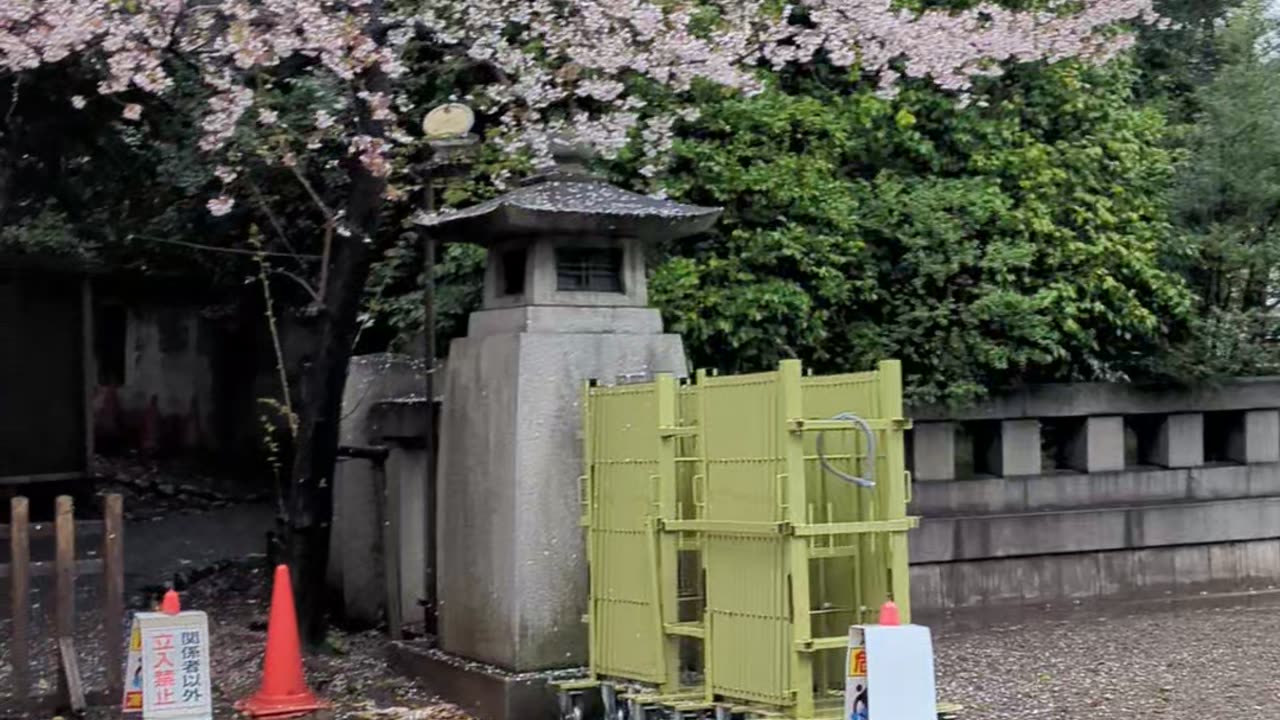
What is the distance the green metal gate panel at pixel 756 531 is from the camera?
704cm

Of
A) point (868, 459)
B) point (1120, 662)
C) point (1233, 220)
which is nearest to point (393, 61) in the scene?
point (868, 459)

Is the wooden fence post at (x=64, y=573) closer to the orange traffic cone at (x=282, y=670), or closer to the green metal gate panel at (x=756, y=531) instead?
the orange traffic cone at (x=282, y=670)

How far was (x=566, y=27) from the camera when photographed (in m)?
11.7

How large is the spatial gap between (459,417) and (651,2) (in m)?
3.84

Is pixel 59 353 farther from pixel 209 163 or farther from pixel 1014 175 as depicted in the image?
pixel 1014 175

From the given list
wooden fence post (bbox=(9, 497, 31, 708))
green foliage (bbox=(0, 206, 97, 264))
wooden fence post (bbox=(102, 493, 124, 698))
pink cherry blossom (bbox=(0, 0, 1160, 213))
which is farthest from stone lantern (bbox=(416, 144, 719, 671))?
green foliage (bbox=(0, 206, 97, 264))

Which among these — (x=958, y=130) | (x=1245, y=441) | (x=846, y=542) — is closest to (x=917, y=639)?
(x=846, y=542)

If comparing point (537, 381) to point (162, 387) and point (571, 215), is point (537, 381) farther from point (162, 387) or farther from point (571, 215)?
point (162, 387)

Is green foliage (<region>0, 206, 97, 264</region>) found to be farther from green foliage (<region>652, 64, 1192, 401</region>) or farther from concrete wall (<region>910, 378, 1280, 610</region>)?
concrete wall (<region>910, 378, 1280, 610</region>)

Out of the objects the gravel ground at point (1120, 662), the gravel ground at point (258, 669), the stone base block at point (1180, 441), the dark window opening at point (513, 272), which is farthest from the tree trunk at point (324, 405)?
the stone base block at point (1180, 441)

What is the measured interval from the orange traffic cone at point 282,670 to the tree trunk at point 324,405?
5.65 ft

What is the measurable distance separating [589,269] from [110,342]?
572 inches

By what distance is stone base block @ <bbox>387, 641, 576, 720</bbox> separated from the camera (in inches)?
342

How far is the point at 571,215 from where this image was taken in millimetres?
8906
